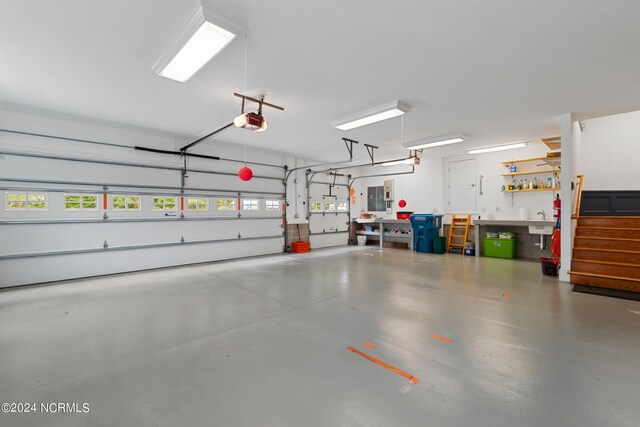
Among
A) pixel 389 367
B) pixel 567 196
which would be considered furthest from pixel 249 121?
pixel 567 196

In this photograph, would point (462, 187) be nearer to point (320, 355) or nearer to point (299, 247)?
point (299, 247)

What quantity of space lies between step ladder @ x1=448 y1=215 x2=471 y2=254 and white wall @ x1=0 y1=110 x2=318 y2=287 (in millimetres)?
6460

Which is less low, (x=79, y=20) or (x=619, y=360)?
(x=79, y=20)

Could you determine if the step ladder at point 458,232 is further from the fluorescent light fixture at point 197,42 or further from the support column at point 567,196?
the fluorescent light fixture at point 197,42

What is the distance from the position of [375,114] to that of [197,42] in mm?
2914

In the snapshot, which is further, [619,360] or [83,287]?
[83,287]

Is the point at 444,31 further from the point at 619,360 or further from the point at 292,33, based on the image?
the point at 619,360

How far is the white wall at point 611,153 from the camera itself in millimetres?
5893

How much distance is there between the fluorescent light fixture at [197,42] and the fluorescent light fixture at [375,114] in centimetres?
263

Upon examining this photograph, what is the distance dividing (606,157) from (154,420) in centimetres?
910

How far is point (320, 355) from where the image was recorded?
2.43 metres

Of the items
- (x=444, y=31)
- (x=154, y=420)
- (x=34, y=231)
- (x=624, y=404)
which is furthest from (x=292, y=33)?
(x=34, y=231)

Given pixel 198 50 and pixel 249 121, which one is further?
pixel 249 121

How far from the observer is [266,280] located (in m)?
5.12
